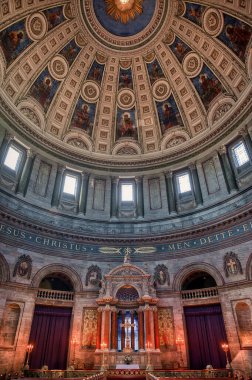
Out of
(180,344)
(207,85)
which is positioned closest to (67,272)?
(180,344)

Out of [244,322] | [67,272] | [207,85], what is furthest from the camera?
[207,85]

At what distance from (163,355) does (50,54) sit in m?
29.2

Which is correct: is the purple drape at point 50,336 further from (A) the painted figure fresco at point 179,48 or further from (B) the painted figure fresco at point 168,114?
(A) the painted figure fresco at point 179,48

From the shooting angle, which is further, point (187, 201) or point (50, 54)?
point (50, 54)

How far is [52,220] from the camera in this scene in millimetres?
24438

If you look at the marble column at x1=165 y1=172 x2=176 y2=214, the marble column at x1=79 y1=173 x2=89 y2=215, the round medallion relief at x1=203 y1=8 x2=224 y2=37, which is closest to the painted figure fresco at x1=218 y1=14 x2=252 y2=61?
the round medallion relief at x1=203 y1=8 x2=224 y2=37

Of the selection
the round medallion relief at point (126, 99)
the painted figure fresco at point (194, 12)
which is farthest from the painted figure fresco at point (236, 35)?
the round medallion relief at point (126, 99)

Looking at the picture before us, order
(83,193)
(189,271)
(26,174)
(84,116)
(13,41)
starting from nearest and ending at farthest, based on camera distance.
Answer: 1. (189,271)
2. (26,174)
3. (13,41)
4. (83,193)
5. (84,116)

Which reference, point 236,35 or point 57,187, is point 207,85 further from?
point 57,187

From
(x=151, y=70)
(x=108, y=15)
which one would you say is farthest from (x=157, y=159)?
(x=108, y=15)

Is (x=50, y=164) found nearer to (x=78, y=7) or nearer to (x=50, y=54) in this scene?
(x=50, y=54)

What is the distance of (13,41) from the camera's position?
24.8 metres

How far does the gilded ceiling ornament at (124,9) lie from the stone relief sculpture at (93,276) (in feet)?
83.4

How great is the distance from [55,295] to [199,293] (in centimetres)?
1123
